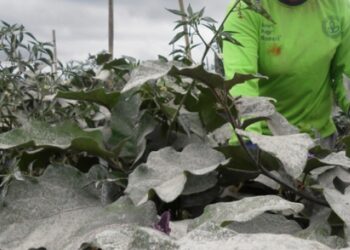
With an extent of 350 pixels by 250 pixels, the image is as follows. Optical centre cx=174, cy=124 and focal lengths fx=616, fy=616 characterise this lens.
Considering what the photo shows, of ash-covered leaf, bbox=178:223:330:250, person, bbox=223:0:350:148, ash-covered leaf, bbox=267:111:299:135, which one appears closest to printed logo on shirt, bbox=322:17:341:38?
person, bbox=223:0:350:148

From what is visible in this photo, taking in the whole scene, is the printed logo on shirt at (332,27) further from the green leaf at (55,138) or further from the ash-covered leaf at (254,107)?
the green leaf at (55,138)

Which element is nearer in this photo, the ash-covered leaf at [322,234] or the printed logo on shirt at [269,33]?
the ash-covered leaf at [322,234]

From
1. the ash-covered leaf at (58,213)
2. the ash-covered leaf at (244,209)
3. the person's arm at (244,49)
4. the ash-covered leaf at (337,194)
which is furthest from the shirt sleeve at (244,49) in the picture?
the ash-covered leaf at (244,209)

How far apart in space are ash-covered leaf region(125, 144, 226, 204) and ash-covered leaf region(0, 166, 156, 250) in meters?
0.02

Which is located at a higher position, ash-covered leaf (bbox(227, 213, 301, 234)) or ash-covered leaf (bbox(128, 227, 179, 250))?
ash-covered leaf (bbox(128, 227, 179, 250))

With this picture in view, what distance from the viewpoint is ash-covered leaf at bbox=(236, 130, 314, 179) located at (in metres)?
0.75

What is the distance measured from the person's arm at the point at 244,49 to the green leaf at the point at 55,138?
0.63m

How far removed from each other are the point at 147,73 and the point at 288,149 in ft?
0.71

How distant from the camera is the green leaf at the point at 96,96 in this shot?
3.44ft

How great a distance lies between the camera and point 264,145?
77cm

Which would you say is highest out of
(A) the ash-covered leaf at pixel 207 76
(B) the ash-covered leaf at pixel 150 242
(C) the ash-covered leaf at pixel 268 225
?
(A) the ash-covered leaf at pixel 207 76

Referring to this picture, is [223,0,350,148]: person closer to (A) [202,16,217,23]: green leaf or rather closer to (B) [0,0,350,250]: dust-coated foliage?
(B) [0,0,350,250]: dust-coated foliage

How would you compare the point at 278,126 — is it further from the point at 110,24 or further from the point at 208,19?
the point at 110,24

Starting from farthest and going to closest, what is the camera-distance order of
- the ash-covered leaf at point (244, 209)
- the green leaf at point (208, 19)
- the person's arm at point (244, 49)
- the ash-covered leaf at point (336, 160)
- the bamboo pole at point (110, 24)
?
the bamboo pole at point (110, 24) < the person's arm at point (244, 49) < the green leaf at point (208, 19) < the ash-covered leaf at point (336, 160) < the ash-covered leaf at point (244, 209)
